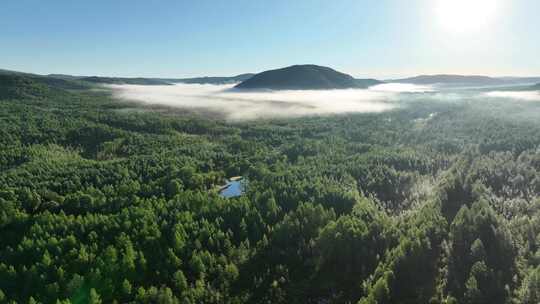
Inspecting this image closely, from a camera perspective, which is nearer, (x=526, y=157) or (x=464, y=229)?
(x=464, y=229)

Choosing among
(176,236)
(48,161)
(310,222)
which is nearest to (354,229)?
(310,222)

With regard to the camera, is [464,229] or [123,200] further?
[123,200]

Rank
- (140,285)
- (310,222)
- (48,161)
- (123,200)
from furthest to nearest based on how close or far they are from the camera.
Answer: (48,161)
(123,200)
(310,222)
(140,285)

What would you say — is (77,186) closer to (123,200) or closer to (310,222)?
(123,200)

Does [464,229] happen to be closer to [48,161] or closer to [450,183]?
[450,183]

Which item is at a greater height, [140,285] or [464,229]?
[464,229]

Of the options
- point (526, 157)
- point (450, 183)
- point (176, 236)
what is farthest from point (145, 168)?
point (526, 157)

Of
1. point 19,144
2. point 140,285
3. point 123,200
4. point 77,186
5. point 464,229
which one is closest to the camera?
point 140,285

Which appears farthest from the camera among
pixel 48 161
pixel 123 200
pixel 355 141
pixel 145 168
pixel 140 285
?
pixel 355 141

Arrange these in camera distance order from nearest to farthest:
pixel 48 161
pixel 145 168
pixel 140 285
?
pixel 140 285
pixel 145 168
pixel 48 161
